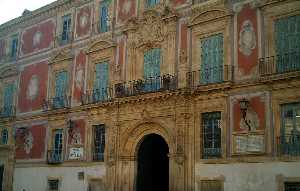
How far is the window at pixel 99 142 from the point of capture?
24.2 meters

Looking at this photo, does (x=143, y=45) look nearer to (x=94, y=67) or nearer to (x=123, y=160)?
(x=94, y=67)

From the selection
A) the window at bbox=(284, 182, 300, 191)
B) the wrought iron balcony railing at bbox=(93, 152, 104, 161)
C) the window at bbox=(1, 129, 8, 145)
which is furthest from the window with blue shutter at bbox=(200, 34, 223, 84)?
the window at bbox=(1, 129, 8, 145)

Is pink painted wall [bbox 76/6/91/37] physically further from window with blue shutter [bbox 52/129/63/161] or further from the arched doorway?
the arched doorway

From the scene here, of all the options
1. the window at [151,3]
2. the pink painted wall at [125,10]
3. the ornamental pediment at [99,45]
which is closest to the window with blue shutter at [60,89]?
the ornamental pediment at [99,45]

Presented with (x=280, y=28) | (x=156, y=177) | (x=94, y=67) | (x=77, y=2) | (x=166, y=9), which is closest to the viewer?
(x=280, y=28)

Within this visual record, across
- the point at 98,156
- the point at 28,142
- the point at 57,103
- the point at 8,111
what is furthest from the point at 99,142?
the point at 8,111

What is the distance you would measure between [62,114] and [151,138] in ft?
19.9

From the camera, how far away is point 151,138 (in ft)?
76.4

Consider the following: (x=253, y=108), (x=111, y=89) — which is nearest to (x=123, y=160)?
(x=111, y=89)

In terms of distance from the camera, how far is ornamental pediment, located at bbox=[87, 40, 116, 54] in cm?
2496

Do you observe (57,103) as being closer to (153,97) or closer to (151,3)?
(153,97)

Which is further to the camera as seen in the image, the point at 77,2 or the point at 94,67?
the point at 77,2

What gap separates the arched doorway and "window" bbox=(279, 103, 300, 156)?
697 cm

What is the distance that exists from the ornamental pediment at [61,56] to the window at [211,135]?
10306 mm
